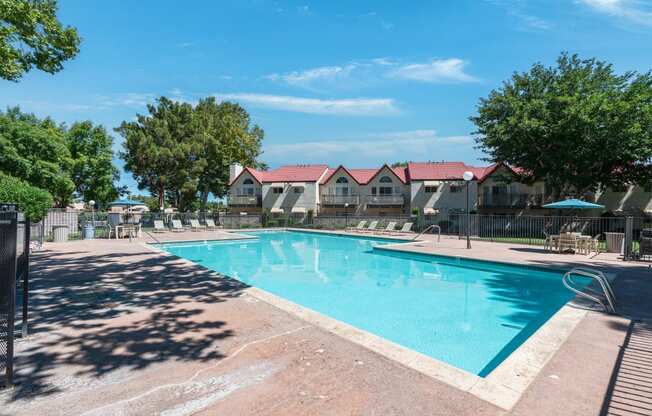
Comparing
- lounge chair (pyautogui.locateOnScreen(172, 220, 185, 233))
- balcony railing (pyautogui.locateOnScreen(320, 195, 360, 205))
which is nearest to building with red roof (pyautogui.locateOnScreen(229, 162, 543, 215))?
balcony railing (pyautogui.locateOnScreen(320, 195, 360, 205))

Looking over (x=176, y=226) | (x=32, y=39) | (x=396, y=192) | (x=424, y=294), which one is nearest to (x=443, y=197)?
(x=396, y=192)

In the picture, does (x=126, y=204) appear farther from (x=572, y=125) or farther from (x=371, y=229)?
(x=572, y=125)

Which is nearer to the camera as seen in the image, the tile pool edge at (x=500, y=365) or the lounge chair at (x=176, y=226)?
the tile pool edge at (x=500, y=365)

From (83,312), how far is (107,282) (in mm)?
2659

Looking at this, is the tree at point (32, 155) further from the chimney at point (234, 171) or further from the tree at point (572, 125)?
the tree at point (572, 125)

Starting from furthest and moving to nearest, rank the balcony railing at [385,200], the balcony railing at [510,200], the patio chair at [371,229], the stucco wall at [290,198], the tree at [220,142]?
the stucco wall at [290,198] < the tree at [220,142] < the balcony railing at [385,200] < the balcony railing at [510,200] < the patio chair at [371,229]

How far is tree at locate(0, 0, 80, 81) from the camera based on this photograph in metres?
9.84

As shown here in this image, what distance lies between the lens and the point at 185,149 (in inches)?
1382

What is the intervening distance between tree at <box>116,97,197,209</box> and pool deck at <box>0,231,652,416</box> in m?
30.9

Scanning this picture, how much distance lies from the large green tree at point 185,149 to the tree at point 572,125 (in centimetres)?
2720

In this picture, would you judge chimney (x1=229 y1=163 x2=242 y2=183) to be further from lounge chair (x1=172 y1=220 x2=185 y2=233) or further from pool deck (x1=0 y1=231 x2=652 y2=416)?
pool deck (x1=0 y1=231 x2=652 y2=416)

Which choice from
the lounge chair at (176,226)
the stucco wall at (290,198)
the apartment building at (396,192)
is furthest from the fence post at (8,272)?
the stucco wall at (290,198)

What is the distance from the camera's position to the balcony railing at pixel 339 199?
3900 centimetres

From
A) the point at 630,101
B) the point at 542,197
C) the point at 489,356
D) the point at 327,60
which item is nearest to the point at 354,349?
the point at 489,356
